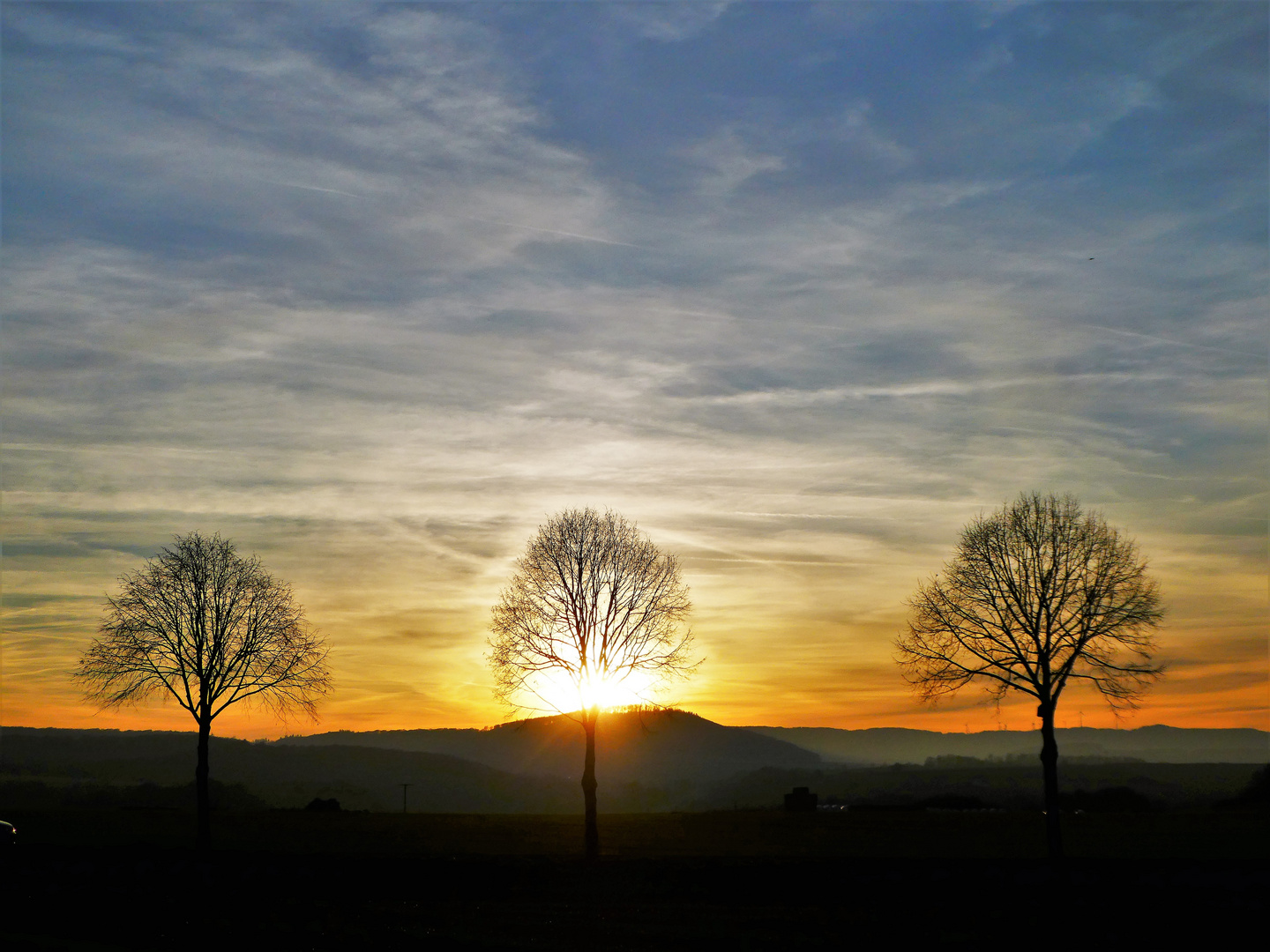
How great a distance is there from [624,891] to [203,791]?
30.3 metres

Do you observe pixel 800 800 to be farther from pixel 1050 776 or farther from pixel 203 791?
pixel 203 791

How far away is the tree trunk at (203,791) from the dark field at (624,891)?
181 cm

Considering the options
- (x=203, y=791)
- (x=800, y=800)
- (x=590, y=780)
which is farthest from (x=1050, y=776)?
(x=800, y=800)

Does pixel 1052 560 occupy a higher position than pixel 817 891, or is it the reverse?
pixel 1052 560

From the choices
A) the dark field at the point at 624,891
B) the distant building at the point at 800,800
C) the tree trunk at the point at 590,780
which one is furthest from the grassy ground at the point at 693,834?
the distant building at the point at 800,800

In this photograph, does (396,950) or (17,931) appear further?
(17,931)

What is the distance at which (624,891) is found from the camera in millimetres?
37000

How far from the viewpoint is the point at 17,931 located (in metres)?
26.5

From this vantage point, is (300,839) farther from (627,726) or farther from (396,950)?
(396,950)

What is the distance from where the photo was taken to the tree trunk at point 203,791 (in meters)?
54.4

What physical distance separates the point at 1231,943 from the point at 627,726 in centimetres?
3479

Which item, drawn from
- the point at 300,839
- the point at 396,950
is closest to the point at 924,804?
the point at 300,839

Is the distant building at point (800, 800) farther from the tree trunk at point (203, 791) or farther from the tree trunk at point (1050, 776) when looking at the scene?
the tree trunk at point (203, 791)

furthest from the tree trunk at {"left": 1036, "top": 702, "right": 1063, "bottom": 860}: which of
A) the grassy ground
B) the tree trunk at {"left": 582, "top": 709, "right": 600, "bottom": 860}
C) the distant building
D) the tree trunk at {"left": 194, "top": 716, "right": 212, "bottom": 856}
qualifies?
the distant building
